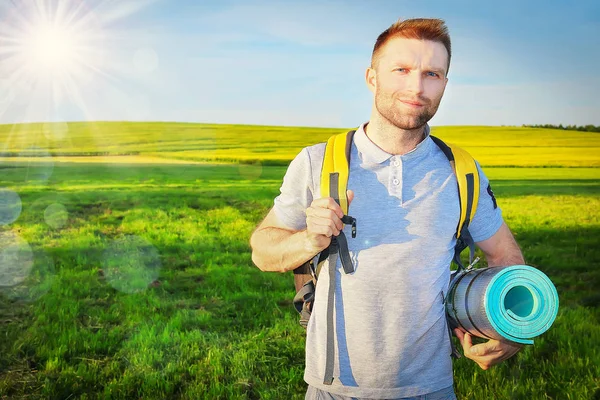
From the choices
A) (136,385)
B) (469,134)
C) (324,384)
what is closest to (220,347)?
(136,385)

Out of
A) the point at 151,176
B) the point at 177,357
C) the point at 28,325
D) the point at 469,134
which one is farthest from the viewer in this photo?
the point at 469,134

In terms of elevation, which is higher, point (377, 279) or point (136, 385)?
point (377, 279)

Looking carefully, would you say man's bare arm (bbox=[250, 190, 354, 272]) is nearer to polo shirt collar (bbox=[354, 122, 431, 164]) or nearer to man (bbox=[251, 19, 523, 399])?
man (bbox=[251, 19, 523, 399])

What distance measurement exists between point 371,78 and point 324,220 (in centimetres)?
108

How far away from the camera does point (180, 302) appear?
9.86m

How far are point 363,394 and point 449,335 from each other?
57 cm

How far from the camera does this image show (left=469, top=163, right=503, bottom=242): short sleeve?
12.0 ft

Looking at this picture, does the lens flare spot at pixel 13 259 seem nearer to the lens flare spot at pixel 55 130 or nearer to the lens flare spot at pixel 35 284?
the lens flare spot at pixel 35 284

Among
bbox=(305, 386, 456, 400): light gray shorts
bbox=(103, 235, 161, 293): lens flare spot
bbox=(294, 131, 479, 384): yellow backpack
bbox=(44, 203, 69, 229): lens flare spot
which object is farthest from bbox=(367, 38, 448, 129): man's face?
bbox=(44, 203, 69, 229): lens flare spot

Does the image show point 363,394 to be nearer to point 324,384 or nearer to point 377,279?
point 324,384

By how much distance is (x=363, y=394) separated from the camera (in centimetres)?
329

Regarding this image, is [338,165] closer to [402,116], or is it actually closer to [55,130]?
[402,116]

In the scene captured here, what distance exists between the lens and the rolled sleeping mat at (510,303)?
296cm

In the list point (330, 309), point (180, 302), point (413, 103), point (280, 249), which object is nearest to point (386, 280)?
point (330, 309)
